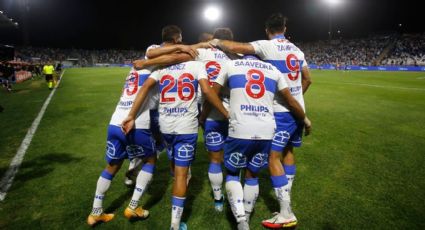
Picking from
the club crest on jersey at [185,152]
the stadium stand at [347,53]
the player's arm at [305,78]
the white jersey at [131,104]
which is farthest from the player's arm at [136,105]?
the stadium stand at [347,53]

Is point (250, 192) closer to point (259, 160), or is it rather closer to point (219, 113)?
point (259, 160)

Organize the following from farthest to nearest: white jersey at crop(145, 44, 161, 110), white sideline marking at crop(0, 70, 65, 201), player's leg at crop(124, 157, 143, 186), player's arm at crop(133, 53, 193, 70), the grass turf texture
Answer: player's leg at crop(124, 157, 143, 186) → white sideline marking at crop(0, 70, 65, 201) → the grass turf texture → white jersey at crop(145, 44, 161, 110) → player's arm at crop(133, 53, 193, 70)

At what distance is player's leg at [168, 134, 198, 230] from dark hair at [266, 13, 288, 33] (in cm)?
177

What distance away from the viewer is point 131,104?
3.63 meters

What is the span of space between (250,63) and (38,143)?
631cm

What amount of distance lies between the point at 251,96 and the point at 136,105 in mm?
1396

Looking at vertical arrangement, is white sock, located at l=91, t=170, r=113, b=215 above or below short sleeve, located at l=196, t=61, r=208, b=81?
below

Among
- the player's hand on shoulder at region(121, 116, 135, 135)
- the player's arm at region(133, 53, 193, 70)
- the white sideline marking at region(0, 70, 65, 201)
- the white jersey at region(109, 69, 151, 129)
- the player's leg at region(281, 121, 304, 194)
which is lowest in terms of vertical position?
the white sideline marking at region(0, 70, 65, 201)

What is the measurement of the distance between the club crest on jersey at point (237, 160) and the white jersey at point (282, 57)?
0.83 metres

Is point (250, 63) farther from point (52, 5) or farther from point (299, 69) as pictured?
point (52, 5)

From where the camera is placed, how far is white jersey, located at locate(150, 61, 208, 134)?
135 inches

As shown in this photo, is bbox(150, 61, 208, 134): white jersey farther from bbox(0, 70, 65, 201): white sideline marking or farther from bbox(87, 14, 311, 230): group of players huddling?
bbox(0, 70, 65, 201): white sideline marking

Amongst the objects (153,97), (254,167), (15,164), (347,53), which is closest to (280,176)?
(254,167)

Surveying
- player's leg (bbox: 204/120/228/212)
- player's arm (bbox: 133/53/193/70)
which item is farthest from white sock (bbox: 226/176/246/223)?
player's arm (bbox: 133/53/193/70)
